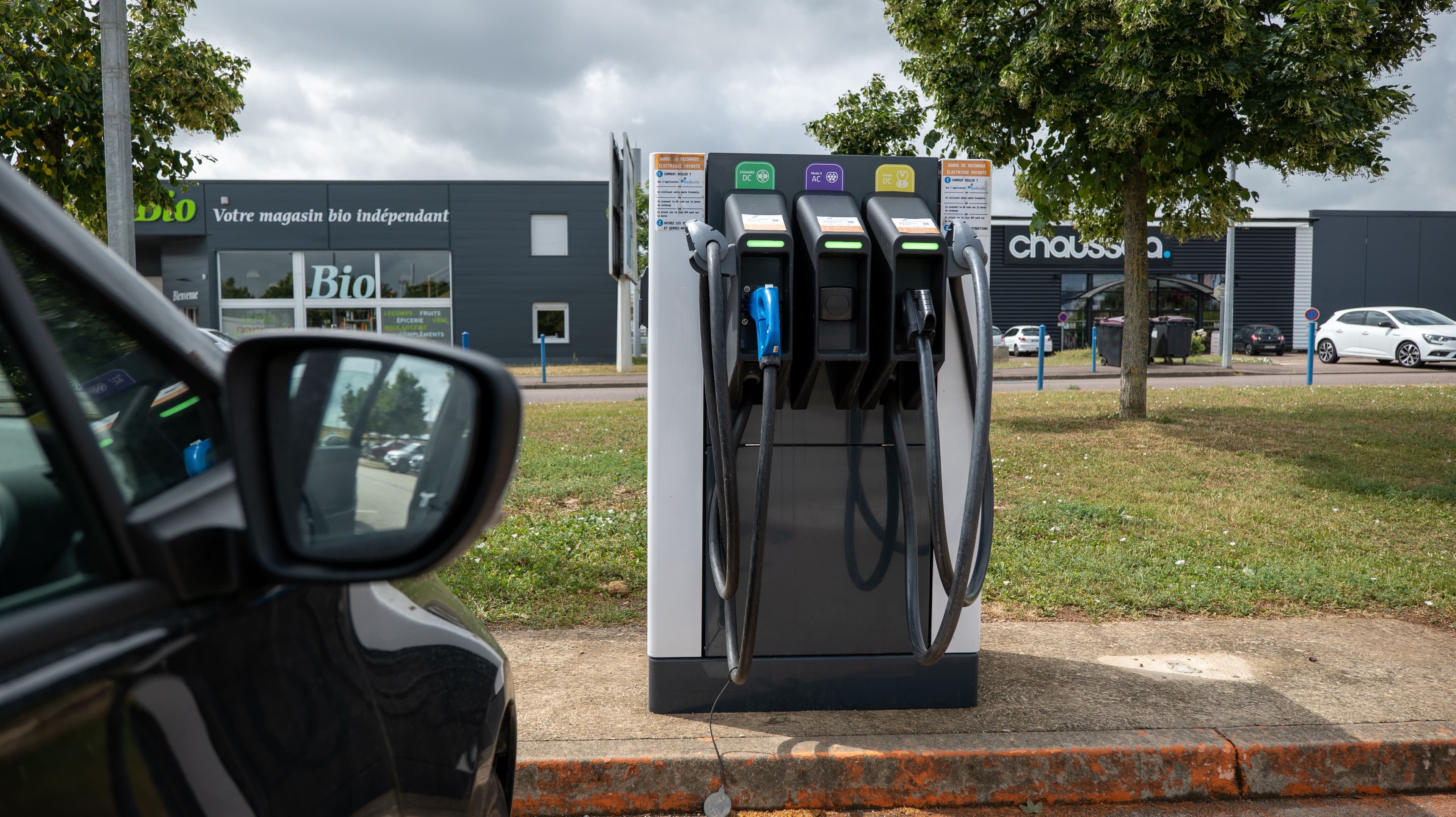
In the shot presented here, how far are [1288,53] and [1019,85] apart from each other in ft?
7.02

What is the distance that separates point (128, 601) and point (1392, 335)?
27.8 meters

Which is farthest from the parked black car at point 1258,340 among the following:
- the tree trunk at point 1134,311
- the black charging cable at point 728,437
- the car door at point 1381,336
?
the black charging cable at point 728,437

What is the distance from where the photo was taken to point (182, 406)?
1150 millimetres

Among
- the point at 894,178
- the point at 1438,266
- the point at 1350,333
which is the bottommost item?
the point at 1350,333

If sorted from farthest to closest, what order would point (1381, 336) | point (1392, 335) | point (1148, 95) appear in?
1. point (1381, 336)
2. point (1392, 335)
3. point (1148, 95)

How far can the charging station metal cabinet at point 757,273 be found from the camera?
2953 millimetres

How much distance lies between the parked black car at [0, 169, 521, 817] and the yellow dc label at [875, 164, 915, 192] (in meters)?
2.48

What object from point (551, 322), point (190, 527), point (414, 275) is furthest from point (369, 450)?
point (414, 275)

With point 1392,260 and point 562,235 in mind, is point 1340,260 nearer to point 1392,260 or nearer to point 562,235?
point 1392,260

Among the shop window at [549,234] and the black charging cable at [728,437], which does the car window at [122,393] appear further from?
the shop window at [549,234]

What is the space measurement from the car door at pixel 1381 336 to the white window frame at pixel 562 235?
22.1m

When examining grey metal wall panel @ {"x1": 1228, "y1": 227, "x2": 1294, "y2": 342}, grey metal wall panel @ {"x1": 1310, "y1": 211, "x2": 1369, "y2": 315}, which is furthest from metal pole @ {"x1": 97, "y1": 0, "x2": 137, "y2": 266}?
grey metal wall panel @ {"x1": 1310, "y1": 211, "x2": 1369, "y2": 315}

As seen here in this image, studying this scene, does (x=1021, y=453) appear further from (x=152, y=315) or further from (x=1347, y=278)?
(x=1347, y=278)

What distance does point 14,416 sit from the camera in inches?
39.4
